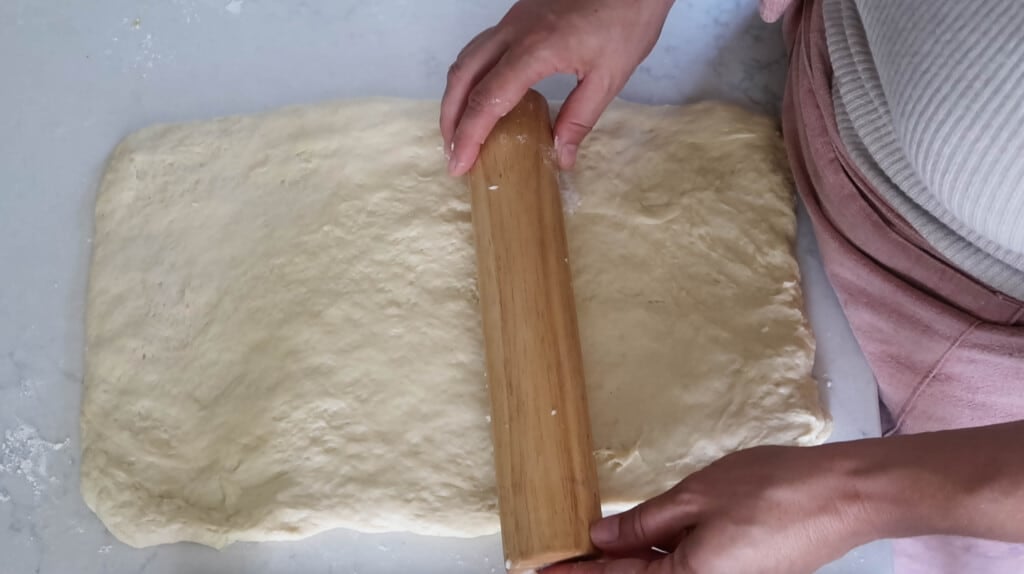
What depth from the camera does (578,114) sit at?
35.3 inches

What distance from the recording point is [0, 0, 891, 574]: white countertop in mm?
924

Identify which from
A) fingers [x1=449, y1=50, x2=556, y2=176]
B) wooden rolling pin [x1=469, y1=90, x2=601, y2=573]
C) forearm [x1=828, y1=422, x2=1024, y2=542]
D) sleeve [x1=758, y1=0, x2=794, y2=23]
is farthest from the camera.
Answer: sleeve [x1=758, y1=0, x2=794, y2=23]

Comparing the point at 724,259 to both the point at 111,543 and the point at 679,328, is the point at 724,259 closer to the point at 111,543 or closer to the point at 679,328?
the point at 679,328

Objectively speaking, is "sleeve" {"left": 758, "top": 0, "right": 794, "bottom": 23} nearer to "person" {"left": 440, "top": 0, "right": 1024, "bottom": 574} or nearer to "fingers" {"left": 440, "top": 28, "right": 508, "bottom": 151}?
"person" {"left": 440, "top": 0, "right": 1024, "bottom": 574}

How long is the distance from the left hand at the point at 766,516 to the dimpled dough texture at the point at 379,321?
0.54 ft

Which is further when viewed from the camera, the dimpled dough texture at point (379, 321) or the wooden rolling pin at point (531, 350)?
the dimpled dough texture at point (379, 321)

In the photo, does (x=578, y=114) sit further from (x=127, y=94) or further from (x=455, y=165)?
(x=127, y=94)

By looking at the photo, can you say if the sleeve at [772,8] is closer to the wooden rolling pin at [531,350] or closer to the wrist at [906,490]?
the wooden rolling pin at [531,350]

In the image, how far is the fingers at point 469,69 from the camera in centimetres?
88

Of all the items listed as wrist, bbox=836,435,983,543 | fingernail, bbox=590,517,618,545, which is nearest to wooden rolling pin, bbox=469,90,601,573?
fingernail, bbox=590,517,618,545

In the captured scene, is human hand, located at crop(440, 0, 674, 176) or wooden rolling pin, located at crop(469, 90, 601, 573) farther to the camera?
human hand, located at crop(440, 0, 674, 176)

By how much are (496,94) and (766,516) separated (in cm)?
48

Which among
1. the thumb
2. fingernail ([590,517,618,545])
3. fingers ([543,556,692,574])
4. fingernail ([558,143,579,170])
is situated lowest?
fingers ([543,556,692,574])

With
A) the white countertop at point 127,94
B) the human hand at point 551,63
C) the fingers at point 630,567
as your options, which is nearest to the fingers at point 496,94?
the human hand at point 551,63
